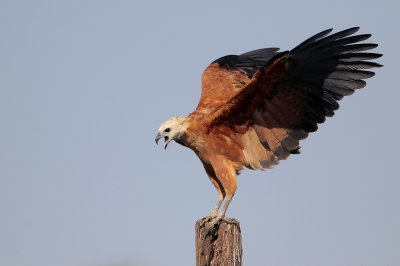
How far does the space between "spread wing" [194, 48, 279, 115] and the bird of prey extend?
1.60 ft

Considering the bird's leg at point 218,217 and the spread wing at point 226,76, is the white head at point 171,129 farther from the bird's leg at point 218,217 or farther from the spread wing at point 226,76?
the bird's leg at point 218,217

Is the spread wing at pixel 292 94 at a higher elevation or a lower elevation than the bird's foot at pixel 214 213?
higher

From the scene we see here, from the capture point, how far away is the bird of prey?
8875 mm

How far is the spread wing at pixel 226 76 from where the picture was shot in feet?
35.1

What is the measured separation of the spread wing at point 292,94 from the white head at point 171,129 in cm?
45

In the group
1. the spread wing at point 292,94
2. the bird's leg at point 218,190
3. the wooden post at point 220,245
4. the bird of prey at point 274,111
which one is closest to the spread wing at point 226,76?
the bird of prey at point 274,111

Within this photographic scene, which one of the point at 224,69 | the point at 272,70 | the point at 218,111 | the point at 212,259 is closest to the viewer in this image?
the point at 212,259

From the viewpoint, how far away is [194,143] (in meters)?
9.55

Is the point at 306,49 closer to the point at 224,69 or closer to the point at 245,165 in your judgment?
the point at 245,165

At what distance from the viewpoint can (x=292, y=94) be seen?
9.24 meters

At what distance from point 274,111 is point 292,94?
1.36ft

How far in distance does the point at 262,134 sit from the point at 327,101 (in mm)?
1179

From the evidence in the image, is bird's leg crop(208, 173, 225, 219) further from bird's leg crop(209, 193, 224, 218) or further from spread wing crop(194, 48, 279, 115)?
spread wing crop(194, 48, 279, 115)

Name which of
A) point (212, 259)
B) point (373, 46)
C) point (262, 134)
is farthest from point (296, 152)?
point (212, 259)
